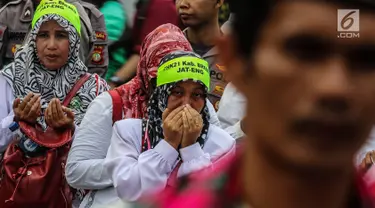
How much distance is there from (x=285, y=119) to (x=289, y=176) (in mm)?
96

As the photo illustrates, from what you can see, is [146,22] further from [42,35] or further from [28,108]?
[28,108]

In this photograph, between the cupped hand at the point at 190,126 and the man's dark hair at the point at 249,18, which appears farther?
the cupped hand at the point at 190,126

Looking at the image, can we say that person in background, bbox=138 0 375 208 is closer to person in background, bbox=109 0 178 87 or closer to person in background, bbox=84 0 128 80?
person in background, bbox=109 0 178 87

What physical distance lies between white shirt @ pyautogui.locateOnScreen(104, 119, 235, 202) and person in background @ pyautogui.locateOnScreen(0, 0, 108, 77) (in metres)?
2.26

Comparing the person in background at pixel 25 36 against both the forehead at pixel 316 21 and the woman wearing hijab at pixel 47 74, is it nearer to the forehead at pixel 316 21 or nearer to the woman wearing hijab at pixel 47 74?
the woman wearing hijab at pixel 47 74

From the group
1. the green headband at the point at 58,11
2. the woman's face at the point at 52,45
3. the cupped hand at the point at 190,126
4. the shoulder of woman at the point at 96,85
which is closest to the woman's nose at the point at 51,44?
the woman's face at the point at 52,45

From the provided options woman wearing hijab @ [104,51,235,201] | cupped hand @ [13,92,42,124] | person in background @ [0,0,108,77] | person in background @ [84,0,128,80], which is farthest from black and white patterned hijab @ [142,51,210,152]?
person in background @ [84,0,128,80]

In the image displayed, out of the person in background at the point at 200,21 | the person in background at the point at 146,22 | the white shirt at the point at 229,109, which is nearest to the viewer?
the white shirt at the point at 229,109

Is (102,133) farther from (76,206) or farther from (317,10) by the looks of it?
(317,10)

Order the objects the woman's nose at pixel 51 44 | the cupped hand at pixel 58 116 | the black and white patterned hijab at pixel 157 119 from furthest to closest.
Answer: the woman's nose at pixel 51 44 → the cupped hand at pixel 58 116 → the black and white patterned hijab at pixel 157 119

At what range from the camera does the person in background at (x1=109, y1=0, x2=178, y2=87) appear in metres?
6.89

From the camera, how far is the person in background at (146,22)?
22.6ft

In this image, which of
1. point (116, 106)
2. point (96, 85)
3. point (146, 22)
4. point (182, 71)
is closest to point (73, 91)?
point (96, 85)

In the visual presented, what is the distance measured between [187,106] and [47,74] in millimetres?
1430
